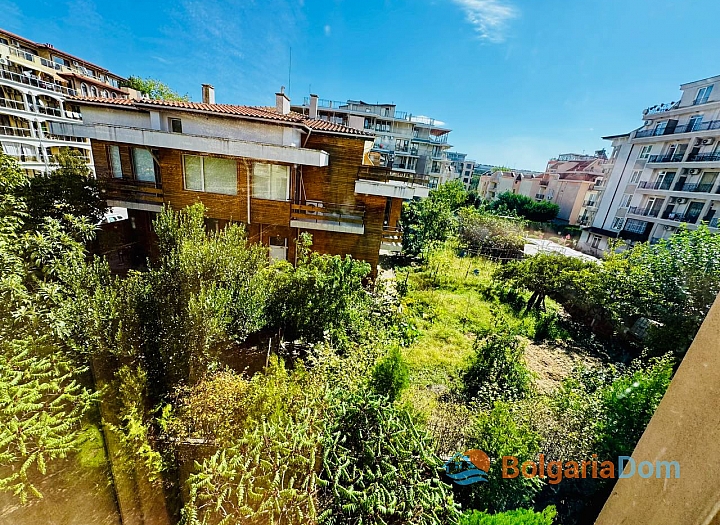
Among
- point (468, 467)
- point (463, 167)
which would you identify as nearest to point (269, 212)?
point (468, 467)

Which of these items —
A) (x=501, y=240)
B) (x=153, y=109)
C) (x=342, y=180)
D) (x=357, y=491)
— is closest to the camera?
(x=357, y=491)

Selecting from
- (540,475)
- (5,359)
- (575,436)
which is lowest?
(540,475)

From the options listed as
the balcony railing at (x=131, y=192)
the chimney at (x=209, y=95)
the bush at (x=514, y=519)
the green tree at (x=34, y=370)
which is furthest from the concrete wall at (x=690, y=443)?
the chimney at (x=209, y=95)

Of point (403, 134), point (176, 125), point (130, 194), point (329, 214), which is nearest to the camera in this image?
point (176, 125)

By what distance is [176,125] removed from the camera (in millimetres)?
9320

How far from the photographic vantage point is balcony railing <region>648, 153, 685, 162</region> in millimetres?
21016

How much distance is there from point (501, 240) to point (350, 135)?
50.3 feet

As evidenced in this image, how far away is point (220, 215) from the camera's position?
9.57 m

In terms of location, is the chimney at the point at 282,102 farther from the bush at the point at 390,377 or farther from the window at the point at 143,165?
the bush at the point at 390,377

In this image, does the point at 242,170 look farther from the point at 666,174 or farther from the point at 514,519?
the point at 666,174

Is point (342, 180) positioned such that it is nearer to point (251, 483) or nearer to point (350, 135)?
Answer: point (350, 135)

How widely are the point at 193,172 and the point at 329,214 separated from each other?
15.6ft

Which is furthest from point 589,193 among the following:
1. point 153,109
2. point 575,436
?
point 153,109

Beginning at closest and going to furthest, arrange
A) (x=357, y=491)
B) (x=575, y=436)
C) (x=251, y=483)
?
(x=251, y=483)
(x=357, y=491)
(x=575, y=436)
